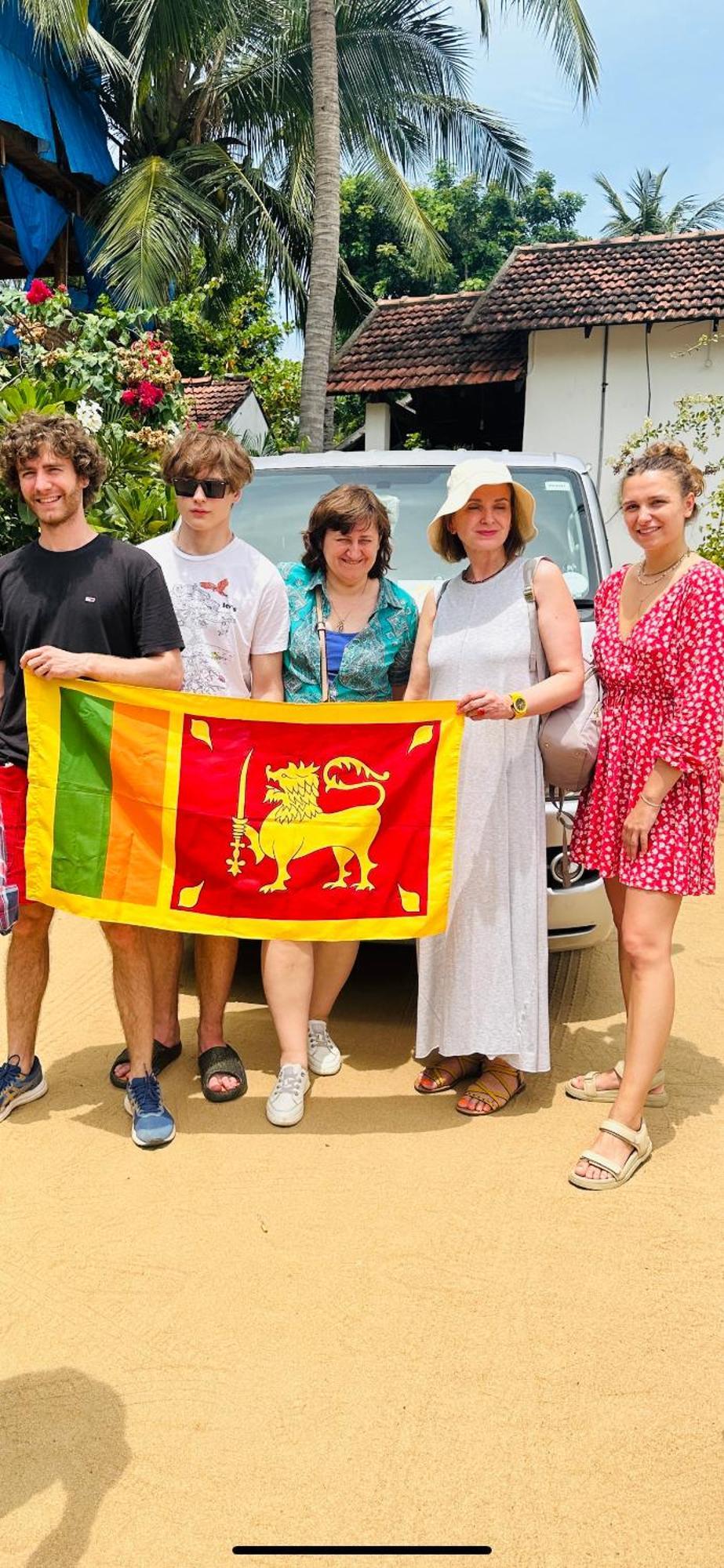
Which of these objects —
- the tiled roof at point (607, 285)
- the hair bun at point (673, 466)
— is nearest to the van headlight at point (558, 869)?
the hair bun at point (673, 466)

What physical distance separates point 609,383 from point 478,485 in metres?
15.5

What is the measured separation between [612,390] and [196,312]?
8.04m

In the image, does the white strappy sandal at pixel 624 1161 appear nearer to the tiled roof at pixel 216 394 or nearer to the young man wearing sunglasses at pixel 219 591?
the young man wearing sunglasses at pixel 219 591

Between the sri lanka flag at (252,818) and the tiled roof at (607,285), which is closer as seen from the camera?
the sri lanka flag at (252,818)

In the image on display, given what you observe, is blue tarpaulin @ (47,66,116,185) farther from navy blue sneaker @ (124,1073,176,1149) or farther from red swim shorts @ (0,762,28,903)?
navy blue sneaker @ (124,1073,176,1149)

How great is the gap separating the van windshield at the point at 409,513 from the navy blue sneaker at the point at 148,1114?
237 cm

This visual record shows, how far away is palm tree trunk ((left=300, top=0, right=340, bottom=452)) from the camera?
15414 mm

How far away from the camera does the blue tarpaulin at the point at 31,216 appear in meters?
18.9

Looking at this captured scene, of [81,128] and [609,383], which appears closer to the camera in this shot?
[609,383]

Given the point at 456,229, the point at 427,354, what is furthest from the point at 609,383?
the point at 456,229

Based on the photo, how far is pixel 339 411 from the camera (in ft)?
102

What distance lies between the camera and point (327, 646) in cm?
404

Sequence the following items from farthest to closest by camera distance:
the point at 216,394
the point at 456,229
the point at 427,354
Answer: the point at 456,229, the point at 216,394, the point at 427,354

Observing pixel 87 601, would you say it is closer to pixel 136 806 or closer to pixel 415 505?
pixel 136 806
